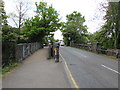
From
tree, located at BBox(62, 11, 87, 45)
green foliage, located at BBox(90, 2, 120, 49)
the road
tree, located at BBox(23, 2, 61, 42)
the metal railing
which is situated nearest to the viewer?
the road

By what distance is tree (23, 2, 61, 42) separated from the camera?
34.2 meters

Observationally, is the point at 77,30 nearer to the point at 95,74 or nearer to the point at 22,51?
the point at 22,51

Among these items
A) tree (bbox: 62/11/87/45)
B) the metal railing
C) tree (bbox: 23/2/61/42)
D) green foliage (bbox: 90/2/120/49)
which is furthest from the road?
tree (bbox: 62/11/87/45)

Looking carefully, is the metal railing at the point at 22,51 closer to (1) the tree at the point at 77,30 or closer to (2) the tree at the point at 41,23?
(2) the tree at the point at 41,23

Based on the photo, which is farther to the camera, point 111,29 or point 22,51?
point 111,29

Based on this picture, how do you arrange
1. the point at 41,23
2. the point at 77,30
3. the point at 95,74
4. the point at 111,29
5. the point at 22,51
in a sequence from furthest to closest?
the point at 77,30 → the point at 41,23 → the point at 111,29 → the point at 22,51 → the point at 95,74

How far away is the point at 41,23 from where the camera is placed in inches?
1394

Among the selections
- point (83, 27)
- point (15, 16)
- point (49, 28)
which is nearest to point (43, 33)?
point (49, 28)

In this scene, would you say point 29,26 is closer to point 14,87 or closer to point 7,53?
point 7,53

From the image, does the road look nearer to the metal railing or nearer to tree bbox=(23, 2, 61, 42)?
the metal railing

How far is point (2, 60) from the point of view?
392 inches

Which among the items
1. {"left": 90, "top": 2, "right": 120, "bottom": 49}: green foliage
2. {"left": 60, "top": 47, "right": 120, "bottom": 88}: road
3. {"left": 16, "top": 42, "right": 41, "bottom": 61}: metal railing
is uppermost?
{"left": 90, "top": 2, "right": 120, "bottom": 49}: green foliage

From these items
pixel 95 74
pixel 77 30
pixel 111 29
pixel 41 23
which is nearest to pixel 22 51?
pixel 95 74

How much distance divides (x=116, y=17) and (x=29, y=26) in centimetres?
1979
